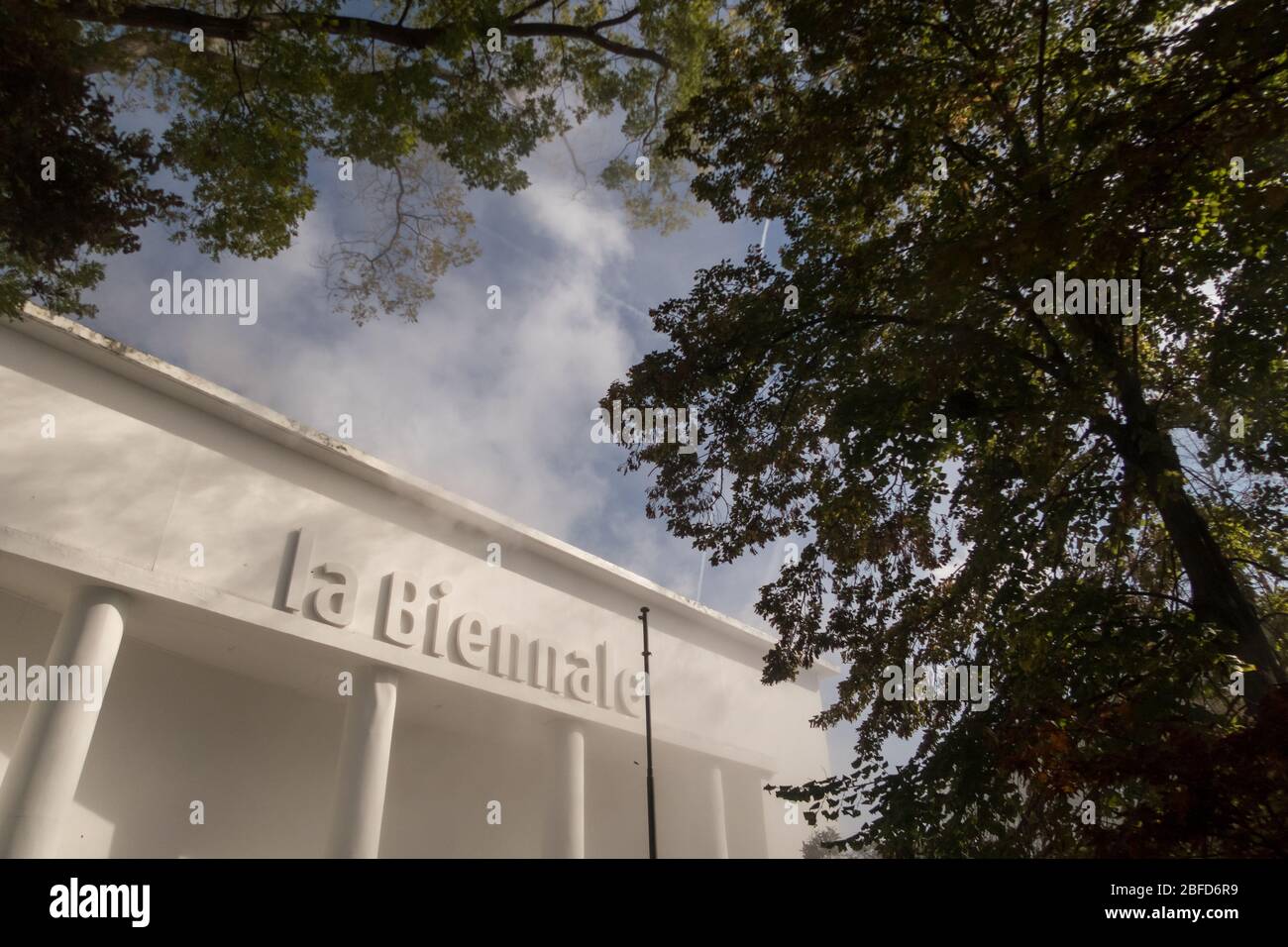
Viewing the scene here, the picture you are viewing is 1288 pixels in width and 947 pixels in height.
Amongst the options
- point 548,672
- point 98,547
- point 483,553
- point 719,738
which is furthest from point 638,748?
point 98,547

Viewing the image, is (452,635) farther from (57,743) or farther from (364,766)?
(57,743)

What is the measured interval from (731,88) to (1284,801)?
8.43 m

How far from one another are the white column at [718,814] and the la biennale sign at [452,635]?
3955mm

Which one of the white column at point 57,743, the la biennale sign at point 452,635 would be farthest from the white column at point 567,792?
the white column at point 57,743

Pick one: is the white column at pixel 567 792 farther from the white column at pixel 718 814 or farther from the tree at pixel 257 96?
the tree at pixel 257 96

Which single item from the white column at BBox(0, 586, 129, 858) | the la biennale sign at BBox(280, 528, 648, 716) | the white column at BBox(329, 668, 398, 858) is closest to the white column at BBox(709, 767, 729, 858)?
the la biennale sign at BBox(280, 528, 648, 716)

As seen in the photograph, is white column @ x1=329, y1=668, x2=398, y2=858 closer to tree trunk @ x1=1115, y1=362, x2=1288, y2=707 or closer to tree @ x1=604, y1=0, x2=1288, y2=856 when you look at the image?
tree @ x1=604, y1=0, x2=1288, y2=856

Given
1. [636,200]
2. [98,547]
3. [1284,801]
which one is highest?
[636,200]

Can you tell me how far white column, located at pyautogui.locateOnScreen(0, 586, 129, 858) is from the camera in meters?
10.9

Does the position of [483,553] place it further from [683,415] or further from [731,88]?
[731,88]

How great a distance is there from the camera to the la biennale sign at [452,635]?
1473 centimetres

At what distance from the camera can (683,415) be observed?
32.9ft

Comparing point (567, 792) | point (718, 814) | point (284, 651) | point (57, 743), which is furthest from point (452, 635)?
point (718, 814)

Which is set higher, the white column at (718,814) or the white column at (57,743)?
the white column at (57,743)
